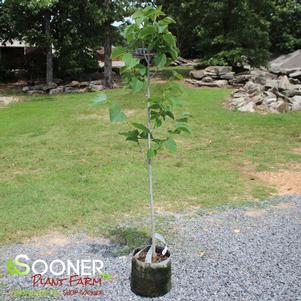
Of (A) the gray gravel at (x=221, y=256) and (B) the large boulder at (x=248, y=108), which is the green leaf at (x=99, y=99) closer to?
(A) the gray gravel at (x=221, y=256)

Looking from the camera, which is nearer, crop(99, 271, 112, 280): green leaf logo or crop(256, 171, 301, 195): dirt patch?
crop(99, 271, 112, 280): green leaf logo

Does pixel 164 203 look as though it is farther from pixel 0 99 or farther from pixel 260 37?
pixel 260 37

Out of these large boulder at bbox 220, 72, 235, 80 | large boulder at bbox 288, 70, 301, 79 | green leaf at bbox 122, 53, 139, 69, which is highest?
green leaf at bbox 122, 53, 139, 69

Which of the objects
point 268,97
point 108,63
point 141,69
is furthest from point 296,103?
point 141,69

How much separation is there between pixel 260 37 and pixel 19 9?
1072 centimetres

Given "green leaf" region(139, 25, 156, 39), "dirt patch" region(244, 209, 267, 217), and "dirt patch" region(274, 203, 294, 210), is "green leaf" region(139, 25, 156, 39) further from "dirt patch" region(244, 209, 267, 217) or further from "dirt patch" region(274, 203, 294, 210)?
"dirt patch" region(274, 203, 294, 210)

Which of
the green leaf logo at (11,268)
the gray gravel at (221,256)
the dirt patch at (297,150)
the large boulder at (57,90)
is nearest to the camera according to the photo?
the gray gravel at (221,256)

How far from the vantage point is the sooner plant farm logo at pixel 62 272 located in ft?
11.7

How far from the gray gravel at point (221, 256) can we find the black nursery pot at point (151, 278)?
2.6 inches

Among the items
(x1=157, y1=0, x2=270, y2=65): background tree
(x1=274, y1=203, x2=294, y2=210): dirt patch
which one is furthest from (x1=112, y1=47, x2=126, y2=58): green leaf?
(x1=157, y1=0, x2=270, y2=65): background tree

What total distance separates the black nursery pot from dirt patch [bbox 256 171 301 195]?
294 centimetres

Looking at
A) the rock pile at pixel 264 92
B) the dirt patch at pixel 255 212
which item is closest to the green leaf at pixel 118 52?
the dirt patch at pixel 255 212

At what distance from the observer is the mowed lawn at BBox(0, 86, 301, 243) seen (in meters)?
5.13

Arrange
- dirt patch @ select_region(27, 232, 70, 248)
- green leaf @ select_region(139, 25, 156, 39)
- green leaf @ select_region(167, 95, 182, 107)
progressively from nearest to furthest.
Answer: green leaf @ select_region(139, 25, 156, 39)
green leaf @ select_region(167, 95, 182, 107)
dirt patch @ select_region(27, 232, 70, 248)
